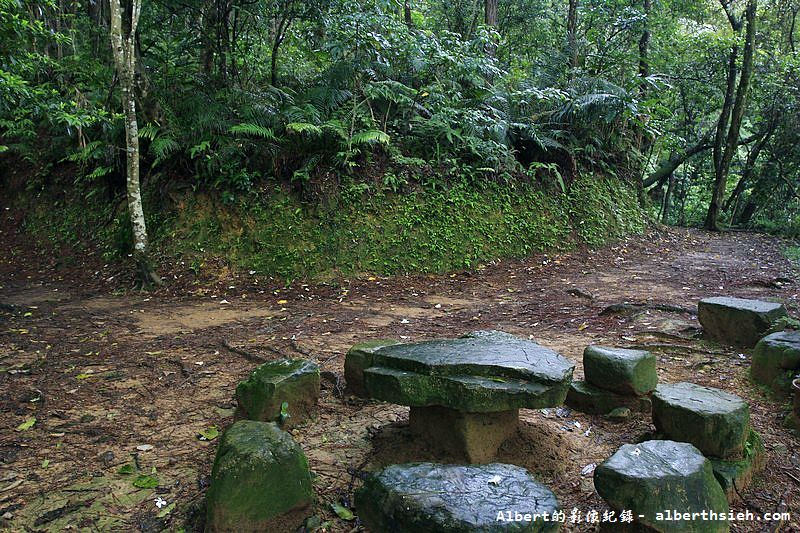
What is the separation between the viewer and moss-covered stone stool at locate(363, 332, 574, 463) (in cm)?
274

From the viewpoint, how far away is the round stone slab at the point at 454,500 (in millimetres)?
2074

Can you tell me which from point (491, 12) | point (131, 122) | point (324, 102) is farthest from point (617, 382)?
point (491, 12)

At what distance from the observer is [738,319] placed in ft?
15.0

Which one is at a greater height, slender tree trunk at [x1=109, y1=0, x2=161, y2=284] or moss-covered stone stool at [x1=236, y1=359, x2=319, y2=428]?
slender tree trunk at [x1=109, y1=0, x2=161, y2=284]

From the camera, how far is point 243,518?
2.34 metres

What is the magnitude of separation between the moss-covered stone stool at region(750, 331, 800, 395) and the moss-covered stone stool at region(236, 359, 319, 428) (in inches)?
135

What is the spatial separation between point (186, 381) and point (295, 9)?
27.4 ft

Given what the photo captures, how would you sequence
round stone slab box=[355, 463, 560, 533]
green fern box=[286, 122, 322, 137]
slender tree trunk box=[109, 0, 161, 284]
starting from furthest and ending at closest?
green fern box=[286, 122, 322, 137]
slender tree trunk box=[109, 0, 161, 284]
round stone slab box=[355, 463, 560, 533]

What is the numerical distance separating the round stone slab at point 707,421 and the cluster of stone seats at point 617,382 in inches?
15.2

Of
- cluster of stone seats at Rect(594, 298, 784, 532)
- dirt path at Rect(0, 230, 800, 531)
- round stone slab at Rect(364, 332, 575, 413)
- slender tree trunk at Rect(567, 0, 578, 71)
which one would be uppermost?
slender tree trunk at Rect(567, 0, 578, 71)

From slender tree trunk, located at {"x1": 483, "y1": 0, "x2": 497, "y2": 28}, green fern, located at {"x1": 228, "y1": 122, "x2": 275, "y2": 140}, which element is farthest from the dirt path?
slender tree trunk, located at {"x1": 483, "y1": 0, "x2": 497, "y2": 28}

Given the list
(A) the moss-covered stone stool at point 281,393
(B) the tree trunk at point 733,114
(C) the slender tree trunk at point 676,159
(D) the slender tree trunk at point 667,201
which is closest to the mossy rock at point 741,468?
(A) the moss-covered stone stool at point 281,393

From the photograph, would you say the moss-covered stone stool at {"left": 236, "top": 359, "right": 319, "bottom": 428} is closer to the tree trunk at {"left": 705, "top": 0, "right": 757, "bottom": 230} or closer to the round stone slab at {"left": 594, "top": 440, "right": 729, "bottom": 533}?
the round stone slab at {"left": 594, "top": 440, "right": 729, "bottom": 533}

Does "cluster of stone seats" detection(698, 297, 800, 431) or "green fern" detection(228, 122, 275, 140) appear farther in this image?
"green fern" detection(228, 122, 275, 140)
